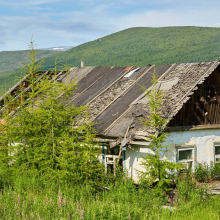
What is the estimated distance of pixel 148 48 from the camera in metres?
117

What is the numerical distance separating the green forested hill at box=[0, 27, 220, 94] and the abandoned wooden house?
2827 inches

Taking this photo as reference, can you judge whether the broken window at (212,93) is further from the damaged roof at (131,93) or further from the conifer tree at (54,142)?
the conifer tree at (54,142)

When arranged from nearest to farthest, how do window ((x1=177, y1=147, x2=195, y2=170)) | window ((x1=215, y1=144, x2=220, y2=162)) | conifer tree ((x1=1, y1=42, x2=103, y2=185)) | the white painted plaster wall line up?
conifer tree ((x1=1, y1=42, x2=103, y2=185))
the white painted plaster wall
window ((x1=177, y1=147, x2=195, y2=170))
window ((x1=215, y1=144, x2=220, y2=162))

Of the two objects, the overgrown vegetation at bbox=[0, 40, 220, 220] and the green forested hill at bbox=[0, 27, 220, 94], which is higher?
the green forested hill at bbox=[0, 27, 220, 94]

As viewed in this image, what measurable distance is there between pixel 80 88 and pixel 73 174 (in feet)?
33.9

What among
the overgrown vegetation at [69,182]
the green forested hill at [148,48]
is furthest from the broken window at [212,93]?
the green forested hill at [148,48]

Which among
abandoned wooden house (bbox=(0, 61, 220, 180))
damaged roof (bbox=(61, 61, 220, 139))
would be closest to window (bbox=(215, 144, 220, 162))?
abandoned wooden house (bbox=(0, 61, 220, 180))

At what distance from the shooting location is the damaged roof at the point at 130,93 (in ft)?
52.6

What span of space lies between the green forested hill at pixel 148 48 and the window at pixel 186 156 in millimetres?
75685

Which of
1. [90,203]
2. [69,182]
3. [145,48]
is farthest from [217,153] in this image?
[145,48]

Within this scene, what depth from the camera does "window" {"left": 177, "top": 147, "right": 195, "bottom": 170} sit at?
1591 centimetres

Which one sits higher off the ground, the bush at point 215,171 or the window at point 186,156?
the window at point 186,156

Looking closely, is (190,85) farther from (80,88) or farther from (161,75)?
(80,88)

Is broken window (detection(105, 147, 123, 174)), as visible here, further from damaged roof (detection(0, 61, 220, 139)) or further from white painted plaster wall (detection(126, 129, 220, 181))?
damaged roof (detection(0, 61, 220, 139))
